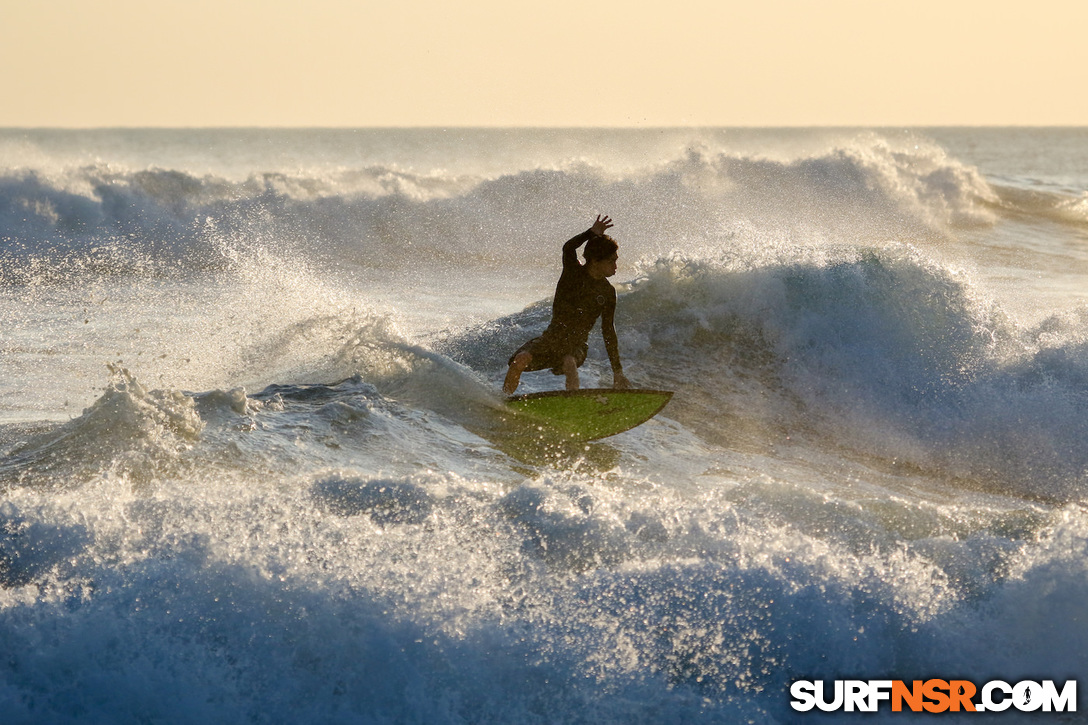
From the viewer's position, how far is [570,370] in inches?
325

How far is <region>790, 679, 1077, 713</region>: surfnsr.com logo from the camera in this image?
443 centimetres

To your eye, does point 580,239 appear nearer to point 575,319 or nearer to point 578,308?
point 578,308

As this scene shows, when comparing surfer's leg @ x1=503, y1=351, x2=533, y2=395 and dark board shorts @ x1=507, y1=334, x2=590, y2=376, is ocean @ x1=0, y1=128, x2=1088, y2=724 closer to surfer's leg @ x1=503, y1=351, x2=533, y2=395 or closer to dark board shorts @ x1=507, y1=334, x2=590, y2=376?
surfer's leg @ x1=503, y1=351, x2=533, y2=395

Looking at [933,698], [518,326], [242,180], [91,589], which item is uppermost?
[242,180]

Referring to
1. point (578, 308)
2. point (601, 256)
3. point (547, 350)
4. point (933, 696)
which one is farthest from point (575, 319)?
point (933, 696)

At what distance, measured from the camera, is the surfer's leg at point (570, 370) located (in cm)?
824

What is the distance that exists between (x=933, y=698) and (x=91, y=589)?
420 centimetres

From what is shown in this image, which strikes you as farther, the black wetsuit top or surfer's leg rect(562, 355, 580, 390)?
surfer's leg rect(562, 355, 580, 390)

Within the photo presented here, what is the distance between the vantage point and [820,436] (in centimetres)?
903

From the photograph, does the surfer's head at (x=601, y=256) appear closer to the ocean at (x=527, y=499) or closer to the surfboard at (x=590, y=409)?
the surfboard at (x=590, y=409)

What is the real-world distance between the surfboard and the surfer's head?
1011 mm

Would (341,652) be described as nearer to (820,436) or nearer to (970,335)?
(820,436)

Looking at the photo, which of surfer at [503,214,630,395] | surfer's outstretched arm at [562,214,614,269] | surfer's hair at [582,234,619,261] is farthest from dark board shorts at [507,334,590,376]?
surfer's hair at [582,234,619,261]

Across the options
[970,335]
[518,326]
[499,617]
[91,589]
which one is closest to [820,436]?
[970,335]
